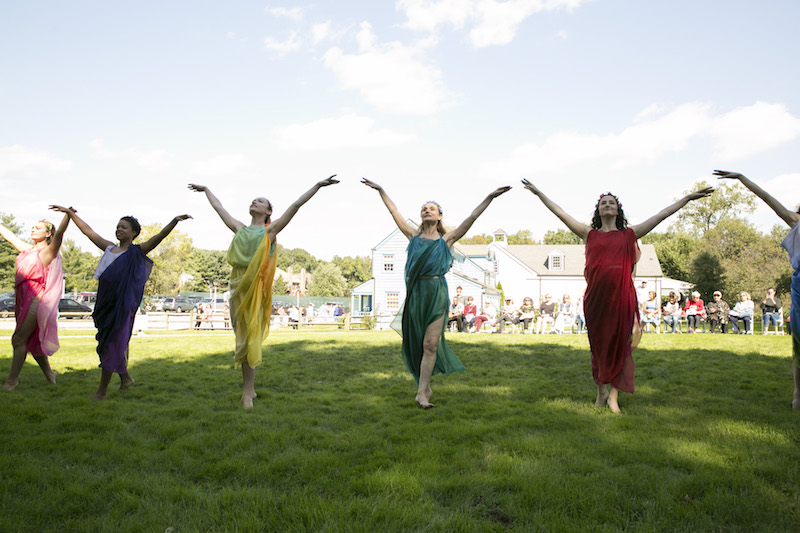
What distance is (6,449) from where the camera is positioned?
3855 millimetres

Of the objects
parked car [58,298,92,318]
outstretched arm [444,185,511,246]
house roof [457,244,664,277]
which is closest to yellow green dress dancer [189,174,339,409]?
outstretched arm [444,185,511,246]

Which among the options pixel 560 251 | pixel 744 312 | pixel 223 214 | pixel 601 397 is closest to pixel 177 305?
pixel 560 251

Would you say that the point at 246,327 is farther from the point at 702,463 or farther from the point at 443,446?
the point at 702,463

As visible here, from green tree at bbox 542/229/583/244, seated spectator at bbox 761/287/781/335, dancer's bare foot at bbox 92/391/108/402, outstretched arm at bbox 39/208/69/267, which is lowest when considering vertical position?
dancer's bare foot at bbox 92/391/108/402

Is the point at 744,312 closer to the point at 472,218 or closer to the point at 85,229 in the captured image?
the point at 472,218

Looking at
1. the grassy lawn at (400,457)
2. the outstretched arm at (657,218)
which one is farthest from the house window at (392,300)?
the outstretched arm at (657,218)

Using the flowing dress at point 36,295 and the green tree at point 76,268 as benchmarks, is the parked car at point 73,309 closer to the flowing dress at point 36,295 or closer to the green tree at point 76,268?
the flowing dress at point 36,295

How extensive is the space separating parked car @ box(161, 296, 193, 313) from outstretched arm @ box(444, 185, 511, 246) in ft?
164

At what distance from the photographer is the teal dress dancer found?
5.84 meters

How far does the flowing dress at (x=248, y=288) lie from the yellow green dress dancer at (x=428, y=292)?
5.12ft

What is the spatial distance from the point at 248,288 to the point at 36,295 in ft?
9.90

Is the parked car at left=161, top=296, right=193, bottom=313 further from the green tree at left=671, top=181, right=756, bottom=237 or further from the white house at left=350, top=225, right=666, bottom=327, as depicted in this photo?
the green tree at left=671, top=181, right=756, bottom=237

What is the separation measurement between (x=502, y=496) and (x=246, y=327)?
3.49m

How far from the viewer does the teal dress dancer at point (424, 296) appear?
5.84 metres
